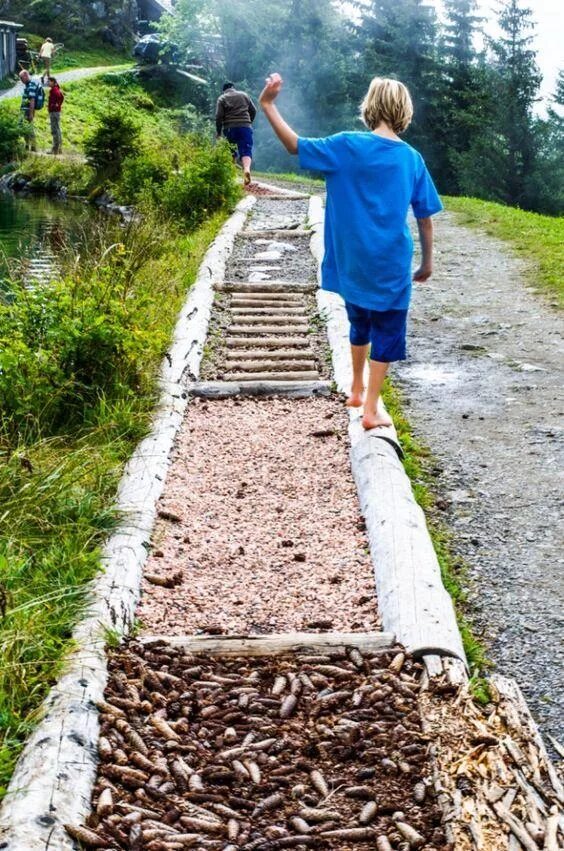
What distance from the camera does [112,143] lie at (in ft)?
85.0

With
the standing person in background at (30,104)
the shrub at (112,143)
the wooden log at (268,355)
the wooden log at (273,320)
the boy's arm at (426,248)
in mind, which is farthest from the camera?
the standing person in background at (30,104)

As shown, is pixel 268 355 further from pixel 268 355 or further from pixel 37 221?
pixel 37 221

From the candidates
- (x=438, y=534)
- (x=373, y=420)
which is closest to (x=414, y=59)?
(x=373, y=420)

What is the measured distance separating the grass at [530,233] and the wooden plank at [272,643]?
23.4 ft

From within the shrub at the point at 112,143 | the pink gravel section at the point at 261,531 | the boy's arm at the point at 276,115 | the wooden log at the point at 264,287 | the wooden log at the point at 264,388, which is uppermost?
the boy's arm at the point at 276,115

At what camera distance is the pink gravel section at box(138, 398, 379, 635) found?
4.37 m

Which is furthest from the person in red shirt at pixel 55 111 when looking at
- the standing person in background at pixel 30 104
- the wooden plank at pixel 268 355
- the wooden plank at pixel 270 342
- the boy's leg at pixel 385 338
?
the boy's leg at pixel 385 338

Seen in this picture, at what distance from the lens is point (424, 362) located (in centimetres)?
850

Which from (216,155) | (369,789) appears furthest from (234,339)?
(216,155)

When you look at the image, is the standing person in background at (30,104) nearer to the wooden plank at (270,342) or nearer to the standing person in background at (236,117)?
the standing person in background at (236,117)

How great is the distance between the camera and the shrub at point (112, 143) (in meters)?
25.4

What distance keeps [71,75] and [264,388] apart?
41395 millimetres

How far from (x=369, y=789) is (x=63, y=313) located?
14.4 feet

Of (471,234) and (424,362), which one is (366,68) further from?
(424,362)
